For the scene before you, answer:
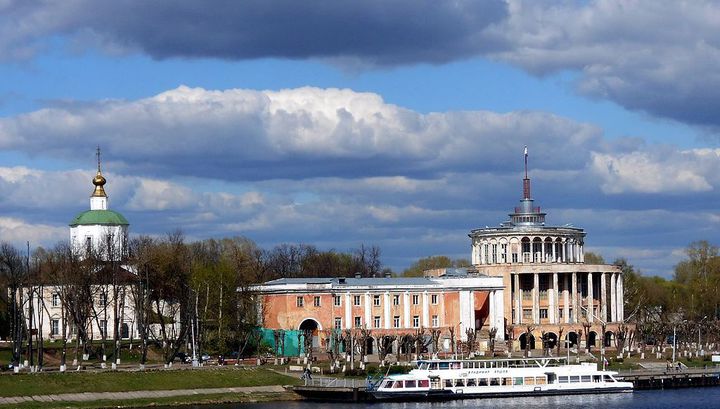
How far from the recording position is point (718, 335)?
155125mm

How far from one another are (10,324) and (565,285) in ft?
188

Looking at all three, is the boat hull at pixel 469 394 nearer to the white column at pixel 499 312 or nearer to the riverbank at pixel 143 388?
the riverbank at pixel 143 388

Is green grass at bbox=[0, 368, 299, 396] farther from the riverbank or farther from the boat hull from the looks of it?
the boat hull

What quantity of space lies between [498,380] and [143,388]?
2682 centimetres

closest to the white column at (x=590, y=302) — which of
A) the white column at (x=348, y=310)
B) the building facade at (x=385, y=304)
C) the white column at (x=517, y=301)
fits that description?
the white column at (x=517, y=301)

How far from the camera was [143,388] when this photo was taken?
103125mm

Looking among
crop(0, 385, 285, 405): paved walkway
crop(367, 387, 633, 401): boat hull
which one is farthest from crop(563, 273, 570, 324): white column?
crop(0, 385, 285, 405): paved walkway

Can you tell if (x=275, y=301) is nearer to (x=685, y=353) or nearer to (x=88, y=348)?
(x=88, y=348)

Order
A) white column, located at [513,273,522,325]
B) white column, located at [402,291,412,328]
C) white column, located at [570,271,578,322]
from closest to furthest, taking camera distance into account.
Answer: white column, located at [402,291,412,328]
white column, located at [513,273,522,325]
white column, located at [570,271,578,322]

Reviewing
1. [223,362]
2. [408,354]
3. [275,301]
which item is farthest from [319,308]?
[223,362]

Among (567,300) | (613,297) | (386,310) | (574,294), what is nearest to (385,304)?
(386,310)

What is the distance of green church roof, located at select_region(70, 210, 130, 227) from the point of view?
527 ft

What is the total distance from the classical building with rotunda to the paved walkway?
139ft

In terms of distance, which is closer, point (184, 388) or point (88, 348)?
point (184, 388)
